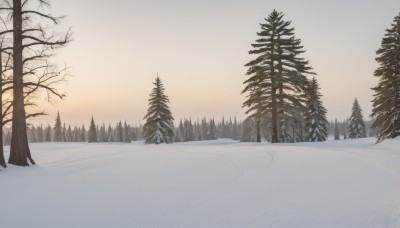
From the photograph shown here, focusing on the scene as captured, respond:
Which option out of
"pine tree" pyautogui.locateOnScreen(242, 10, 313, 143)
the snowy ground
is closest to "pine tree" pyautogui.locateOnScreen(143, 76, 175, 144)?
"pine tree" pyautogui.locateOnScreen(242, 10, 313, 143)

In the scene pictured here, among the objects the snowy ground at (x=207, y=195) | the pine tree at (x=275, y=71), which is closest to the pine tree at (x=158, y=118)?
the pine tree at (x=275, y=71)

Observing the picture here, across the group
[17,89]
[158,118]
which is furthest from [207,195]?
[158,118]

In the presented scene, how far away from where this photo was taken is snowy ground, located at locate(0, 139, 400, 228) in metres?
6.38

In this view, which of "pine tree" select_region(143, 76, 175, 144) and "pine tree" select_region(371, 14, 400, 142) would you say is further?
"pine tree" select_region(143, 76, 175, 144)

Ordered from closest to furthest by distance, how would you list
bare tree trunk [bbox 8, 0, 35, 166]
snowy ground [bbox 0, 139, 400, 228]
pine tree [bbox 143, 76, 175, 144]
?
A: snowy ground [bbox 0, 139, 400, 228] → bare tree trunk [bbox 8, 0, 35, 166] → pine tree [bbox 143, 76, 175, 144]

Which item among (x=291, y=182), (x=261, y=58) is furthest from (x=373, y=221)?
(x=261, y=58)

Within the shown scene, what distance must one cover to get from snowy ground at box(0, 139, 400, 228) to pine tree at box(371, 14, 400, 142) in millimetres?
12407

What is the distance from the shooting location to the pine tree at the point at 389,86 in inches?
924

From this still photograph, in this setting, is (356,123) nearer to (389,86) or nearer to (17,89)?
(389,86)

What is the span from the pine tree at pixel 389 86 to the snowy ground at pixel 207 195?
40.7 ft

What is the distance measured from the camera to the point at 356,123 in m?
64.6

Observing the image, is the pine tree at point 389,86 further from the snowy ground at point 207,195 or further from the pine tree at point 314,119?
the pine tree at point 314,119

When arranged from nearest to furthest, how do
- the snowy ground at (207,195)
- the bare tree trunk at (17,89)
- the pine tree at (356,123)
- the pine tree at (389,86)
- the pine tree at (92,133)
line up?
1. the snowy ground at (207,195)
2. the bare tree trunk at (17,89)
3. the pine tree at (389,86)
4. the pine tree at (356,123)
5. the pine tree at (92,133)

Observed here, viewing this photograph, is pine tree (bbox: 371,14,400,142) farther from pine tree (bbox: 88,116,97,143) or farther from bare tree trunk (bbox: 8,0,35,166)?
pine tree (bbox: 88,116,97,143)
